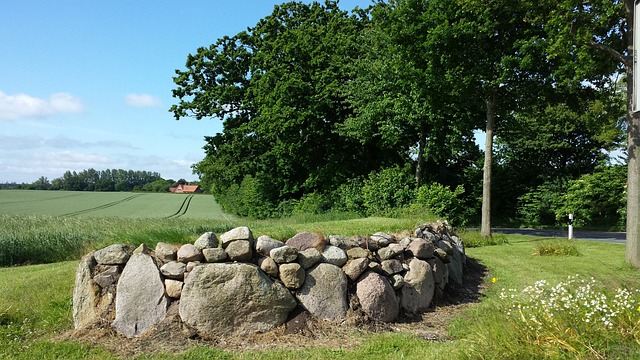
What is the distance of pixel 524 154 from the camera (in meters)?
27.7

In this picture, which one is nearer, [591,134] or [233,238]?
[233,238]

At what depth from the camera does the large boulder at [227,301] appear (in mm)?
5043

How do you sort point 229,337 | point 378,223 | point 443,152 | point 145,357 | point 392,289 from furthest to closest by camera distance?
point 443,152, point 378,223, point 392,289, point 229,337, point 145,357

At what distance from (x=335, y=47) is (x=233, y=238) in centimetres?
2043

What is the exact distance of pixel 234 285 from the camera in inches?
201

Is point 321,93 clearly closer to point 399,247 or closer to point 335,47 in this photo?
point 335,47

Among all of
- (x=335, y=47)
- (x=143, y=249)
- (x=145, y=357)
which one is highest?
(x=335, y=47)

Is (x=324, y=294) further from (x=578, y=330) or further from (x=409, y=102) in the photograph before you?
(x=409, y=102)

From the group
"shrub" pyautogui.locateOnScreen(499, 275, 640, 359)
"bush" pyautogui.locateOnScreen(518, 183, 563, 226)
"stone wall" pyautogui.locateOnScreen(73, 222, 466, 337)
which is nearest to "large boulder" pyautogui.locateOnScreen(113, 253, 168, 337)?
"stone wall" pyautogui.locateOnScreen(73, 222, 466, 337)

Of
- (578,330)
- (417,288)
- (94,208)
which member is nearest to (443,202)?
(417,288)

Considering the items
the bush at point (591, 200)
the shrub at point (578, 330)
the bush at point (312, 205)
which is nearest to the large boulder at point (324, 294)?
the shrub at point (578, 330)

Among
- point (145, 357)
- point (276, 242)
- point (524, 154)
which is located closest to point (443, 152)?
point (524, 154)

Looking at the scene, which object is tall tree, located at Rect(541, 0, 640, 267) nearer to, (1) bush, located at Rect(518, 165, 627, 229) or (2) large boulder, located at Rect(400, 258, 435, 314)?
(2) large boulder, located at Rect(400, 258, 435, 314)

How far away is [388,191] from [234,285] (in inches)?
612
